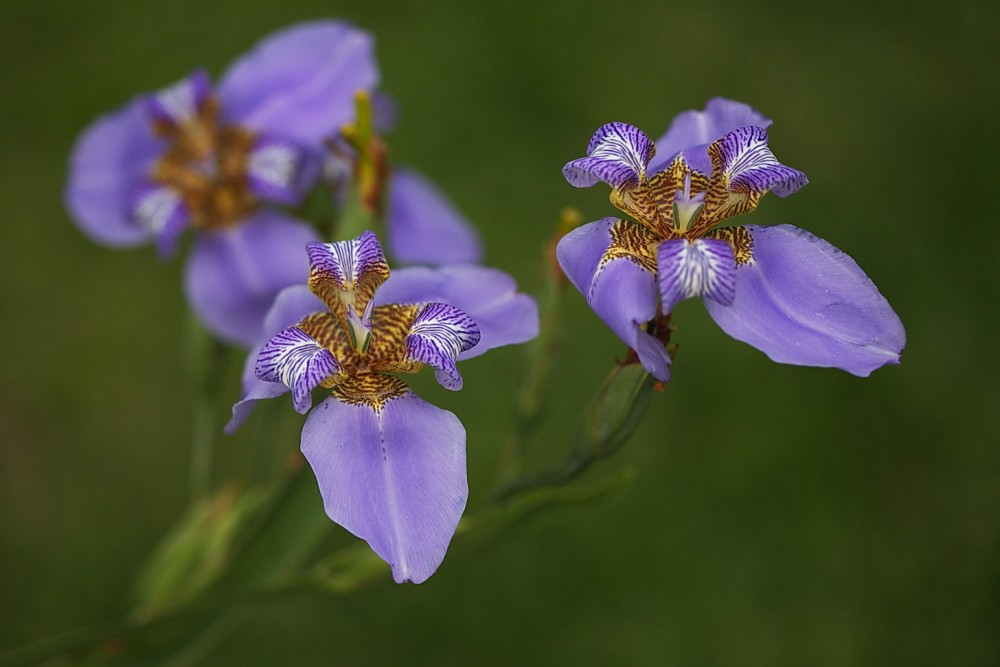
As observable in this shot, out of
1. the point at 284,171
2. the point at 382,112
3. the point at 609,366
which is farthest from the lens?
the point at 609,366

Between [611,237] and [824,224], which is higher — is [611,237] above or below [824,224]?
above

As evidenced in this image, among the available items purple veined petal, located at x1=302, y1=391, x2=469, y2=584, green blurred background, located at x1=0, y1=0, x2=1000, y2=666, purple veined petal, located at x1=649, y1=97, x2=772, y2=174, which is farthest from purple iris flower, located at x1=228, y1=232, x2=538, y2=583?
green blurred background, located at x1=0, y1=0, x2=1000, y2=666

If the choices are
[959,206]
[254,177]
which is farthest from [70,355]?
[959,206]

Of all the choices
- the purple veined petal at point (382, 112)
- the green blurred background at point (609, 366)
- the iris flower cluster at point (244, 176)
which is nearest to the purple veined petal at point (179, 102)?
the iris flower cluster at point (244, 176)

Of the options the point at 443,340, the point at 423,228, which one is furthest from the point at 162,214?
the point at 443,340

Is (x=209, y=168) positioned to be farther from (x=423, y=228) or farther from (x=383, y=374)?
(x=383, y=374)

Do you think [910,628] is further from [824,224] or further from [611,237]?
[611,237]

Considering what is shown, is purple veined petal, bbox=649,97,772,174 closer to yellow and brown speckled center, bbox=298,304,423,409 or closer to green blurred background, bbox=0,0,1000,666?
yellow and brown speckled center, bbox=298,304,423,409
